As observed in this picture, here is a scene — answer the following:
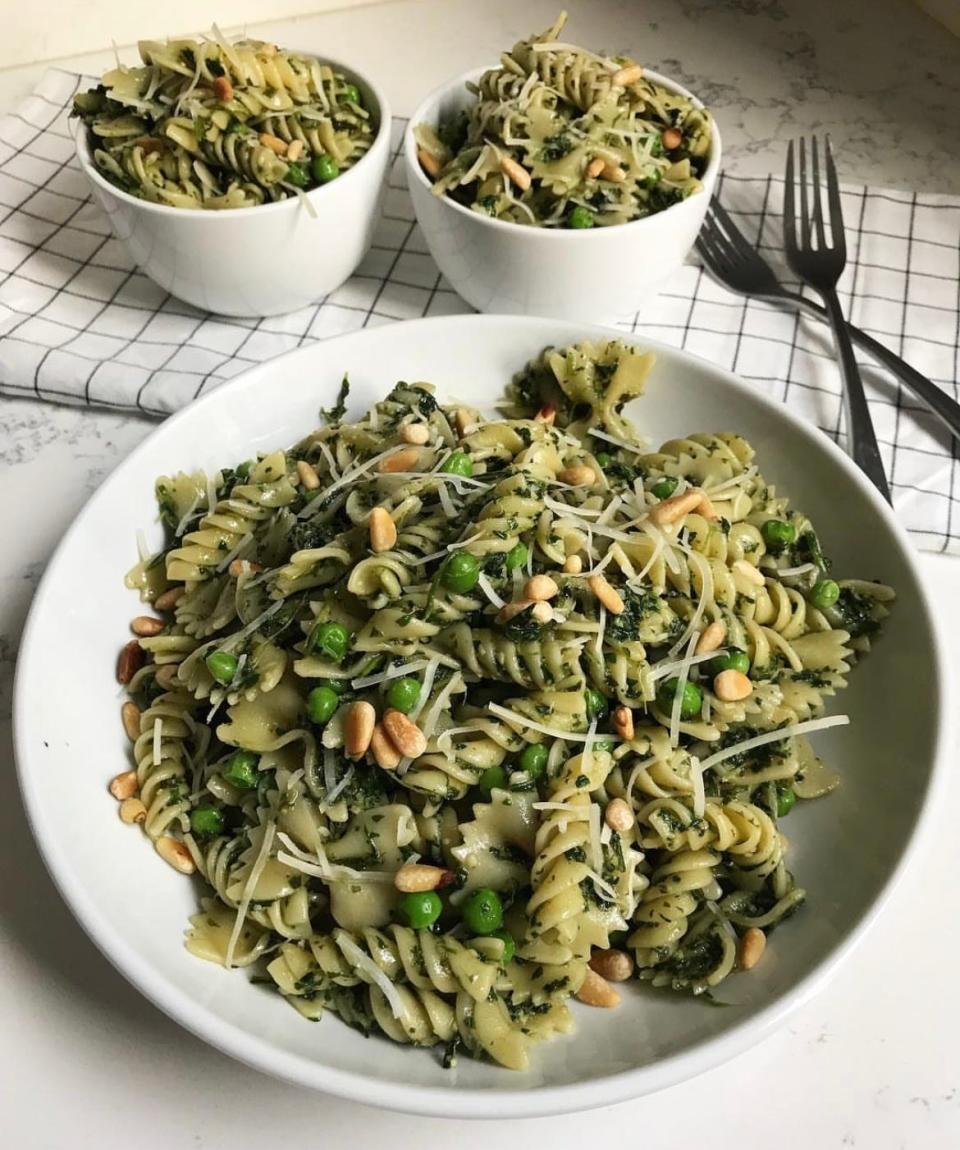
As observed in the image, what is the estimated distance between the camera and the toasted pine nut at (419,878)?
164 centimetres

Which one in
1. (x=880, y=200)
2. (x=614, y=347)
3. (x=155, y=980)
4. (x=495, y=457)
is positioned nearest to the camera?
(x=155, y=980)

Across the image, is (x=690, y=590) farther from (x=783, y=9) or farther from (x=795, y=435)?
(x=783, y=9)

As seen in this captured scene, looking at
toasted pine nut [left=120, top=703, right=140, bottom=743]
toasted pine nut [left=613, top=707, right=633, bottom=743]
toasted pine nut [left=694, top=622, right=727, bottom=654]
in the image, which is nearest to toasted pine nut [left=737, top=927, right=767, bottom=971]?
toasted pine nut [left=613, top=707, right=633, bottom=743]

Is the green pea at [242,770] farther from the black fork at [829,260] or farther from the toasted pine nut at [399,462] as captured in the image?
the black fork at [829,260]

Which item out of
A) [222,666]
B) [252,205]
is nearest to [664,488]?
[222,666]

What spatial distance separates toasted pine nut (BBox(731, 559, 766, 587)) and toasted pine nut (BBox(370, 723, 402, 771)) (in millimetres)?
804

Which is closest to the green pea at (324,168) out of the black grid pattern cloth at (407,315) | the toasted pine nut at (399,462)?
the black grid pattern cloth at (407,315)

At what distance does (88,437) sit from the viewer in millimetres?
2756

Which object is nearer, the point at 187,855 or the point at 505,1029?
the point at 505,1029

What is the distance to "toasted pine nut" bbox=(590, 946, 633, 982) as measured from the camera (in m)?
1.70

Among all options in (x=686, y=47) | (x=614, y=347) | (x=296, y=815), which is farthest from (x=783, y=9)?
(x=296, y=815)

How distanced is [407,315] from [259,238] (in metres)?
0.56

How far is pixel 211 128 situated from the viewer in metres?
2.64

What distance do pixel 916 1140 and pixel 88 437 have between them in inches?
98.3
